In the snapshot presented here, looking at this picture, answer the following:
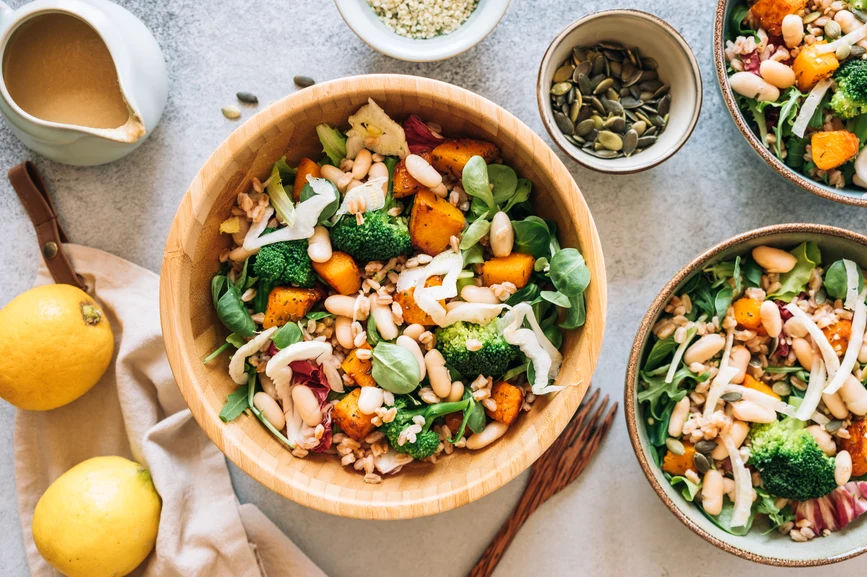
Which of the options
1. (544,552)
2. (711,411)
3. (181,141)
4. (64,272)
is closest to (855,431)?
(711,411)

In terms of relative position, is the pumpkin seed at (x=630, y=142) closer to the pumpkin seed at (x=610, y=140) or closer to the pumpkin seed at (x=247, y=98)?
the pumpkin seed at (x=610, y=140)

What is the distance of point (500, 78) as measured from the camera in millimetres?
1778

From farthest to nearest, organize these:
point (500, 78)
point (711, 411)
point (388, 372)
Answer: point (500, 78) < point (711, 411) < point (388, 372)

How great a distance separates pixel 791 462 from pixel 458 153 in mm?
988

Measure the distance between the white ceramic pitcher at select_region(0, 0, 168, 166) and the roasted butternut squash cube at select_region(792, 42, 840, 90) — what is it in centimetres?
149

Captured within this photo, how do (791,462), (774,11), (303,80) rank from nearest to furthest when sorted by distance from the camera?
(791,462) < (774,11) < (303,80)

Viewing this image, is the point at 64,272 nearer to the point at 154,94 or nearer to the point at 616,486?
the point at 154,94

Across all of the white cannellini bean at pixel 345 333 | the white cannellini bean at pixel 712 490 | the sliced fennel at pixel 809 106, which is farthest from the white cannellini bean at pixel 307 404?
the sliced fennel at pixel 809 106

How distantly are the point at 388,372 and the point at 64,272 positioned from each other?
3.08 feet

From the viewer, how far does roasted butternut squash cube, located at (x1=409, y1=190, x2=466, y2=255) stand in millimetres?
1462

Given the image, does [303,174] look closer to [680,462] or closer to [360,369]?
[360,369]

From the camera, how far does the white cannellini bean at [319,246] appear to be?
4.80 feet

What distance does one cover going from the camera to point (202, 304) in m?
1.50

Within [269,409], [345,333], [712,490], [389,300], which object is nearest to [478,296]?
[389,300]
